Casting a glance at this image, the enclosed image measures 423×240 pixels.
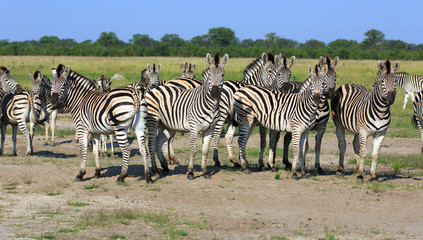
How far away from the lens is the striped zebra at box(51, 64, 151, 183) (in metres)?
10.1

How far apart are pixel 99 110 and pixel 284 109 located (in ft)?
12.2

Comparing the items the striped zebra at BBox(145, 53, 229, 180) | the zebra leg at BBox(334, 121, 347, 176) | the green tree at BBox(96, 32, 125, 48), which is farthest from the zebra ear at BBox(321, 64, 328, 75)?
the green tree at BBox(96, 32, 125, 48)

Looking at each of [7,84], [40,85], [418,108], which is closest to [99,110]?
[40,85]

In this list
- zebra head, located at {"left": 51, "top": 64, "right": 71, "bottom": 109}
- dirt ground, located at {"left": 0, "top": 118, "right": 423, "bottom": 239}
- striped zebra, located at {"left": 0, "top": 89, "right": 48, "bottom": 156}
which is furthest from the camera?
striped zebra, located at {"left": 0, "top": 89, "right": 48, "bottom": 156}

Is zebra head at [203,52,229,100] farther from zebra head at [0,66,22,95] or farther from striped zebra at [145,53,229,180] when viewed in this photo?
zebra head at [0,66,22,95]

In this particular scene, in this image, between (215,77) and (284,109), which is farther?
(284,109)

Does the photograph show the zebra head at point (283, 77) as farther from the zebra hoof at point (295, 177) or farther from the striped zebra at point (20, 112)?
the striped zebra at point (20, 112)

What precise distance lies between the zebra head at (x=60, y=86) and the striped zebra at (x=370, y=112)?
5.70 metres

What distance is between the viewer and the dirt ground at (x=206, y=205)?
7418 mm

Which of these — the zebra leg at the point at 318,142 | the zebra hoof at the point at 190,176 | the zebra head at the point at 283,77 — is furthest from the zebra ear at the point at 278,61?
the zebra hoof at the point at 190,176

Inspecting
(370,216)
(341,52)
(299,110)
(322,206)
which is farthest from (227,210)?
(341,52)

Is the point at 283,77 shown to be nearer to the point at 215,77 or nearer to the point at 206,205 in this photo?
the point at 215,77

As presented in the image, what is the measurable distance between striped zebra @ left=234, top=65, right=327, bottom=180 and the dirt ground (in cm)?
91

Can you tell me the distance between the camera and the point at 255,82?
1346 cm
